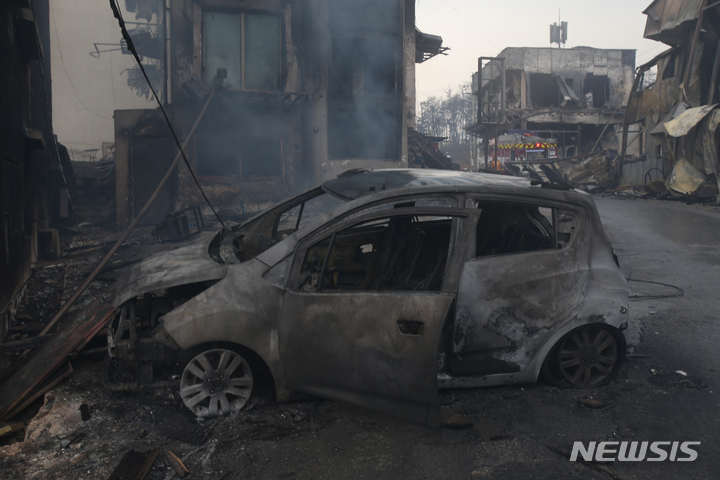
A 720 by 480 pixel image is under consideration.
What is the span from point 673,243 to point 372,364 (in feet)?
26.3

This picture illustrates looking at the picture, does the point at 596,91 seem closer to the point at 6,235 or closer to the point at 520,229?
the point at 520,229

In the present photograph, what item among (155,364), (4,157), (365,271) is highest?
(4,157)

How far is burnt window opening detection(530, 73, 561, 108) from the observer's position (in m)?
33.6

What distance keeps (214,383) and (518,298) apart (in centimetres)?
213

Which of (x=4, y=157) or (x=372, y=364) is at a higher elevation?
(x=4, y=157)

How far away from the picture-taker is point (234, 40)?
50.1ft

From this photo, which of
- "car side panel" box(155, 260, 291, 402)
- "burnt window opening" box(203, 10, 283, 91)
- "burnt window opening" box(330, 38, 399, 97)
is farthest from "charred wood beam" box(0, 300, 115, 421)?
"burnt window opening" box(330, 38, 399, 97)

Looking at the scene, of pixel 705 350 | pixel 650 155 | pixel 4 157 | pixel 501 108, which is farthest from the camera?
pixel 501 108

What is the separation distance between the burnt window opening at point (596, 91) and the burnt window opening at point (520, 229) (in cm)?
3528

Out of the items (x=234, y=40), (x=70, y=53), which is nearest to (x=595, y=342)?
(x=234, y=40)

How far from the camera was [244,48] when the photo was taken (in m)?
15.3

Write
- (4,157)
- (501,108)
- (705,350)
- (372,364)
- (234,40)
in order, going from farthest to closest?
(501,108) → (234,40) → (4,157) → (705,350) → (372,364)

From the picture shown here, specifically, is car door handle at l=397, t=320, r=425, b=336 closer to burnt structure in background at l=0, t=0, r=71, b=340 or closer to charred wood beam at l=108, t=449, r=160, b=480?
charred wood beam at l=108, t=449, r=160, b=480

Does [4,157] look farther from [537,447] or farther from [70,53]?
[70,53]
